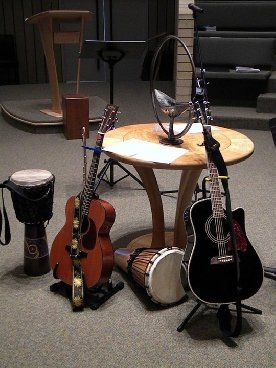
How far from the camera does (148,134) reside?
8.01ft

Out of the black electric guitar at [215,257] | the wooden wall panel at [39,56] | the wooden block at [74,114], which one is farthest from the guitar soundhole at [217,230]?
the wooden wall panel at [39,56]

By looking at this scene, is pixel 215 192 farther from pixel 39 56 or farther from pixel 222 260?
pixel 39 56

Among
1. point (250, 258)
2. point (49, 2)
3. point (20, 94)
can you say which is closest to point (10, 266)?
point (250, 258)

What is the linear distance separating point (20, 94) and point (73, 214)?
16.8 feet

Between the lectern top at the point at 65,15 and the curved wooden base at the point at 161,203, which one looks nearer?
the curved wooden base at the point at 161,203

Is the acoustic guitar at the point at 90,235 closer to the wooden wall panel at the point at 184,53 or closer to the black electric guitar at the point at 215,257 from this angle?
the black electric guitar at the point at 215,257

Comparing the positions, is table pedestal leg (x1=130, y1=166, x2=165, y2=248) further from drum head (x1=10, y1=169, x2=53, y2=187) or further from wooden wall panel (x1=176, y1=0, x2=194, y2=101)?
wooden wall panel (x1=176, y1=0, x2=194, y2=101)

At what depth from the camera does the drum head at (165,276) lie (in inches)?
79.2

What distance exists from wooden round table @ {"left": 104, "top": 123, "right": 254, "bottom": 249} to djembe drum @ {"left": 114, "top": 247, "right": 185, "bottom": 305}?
332 mm

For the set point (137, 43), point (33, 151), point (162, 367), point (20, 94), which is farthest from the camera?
point (20, 94)

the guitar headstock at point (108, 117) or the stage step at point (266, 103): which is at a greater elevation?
the guitar headstock at point (108, 117)

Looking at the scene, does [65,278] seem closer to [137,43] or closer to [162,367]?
[162,367]

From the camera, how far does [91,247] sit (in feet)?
6.86

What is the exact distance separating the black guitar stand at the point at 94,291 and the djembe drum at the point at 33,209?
185mm
